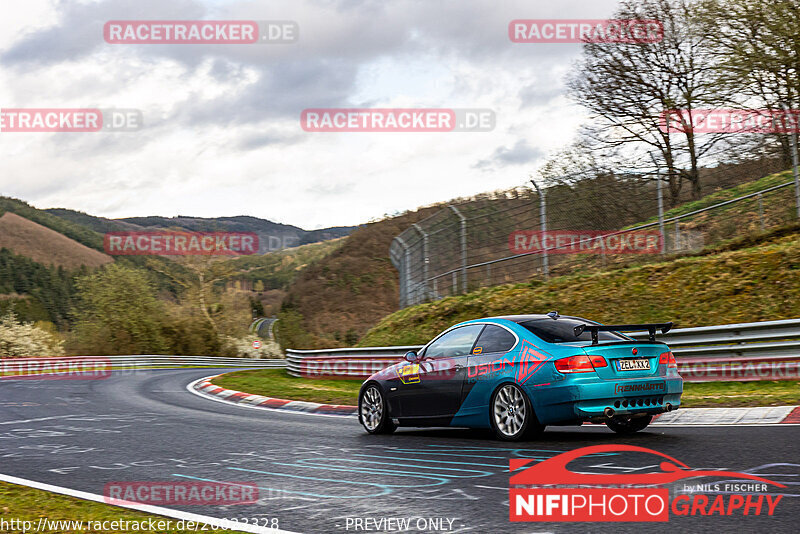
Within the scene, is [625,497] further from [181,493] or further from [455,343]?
[455,343]

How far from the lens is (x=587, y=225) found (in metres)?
20.6

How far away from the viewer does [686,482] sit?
5.72 m

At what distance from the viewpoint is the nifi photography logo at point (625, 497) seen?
4945 mm

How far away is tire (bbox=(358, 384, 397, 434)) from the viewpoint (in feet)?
34.2

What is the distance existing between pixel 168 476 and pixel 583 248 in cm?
1607

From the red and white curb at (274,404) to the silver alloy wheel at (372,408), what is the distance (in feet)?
9.09

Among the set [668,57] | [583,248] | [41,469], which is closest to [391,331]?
[583,248]

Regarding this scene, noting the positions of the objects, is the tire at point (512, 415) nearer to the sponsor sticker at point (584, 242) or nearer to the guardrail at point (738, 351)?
the guardrail at point (738, 351)

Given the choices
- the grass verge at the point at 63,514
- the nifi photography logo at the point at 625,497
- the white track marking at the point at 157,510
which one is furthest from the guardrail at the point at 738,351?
the grass verge at the point at 63,514

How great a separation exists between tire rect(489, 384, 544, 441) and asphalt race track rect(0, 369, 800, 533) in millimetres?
156

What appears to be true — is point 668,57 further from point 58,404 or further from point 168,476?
point 168,476

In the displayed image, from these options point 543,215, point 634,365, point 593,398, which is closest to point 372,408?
point 593,398

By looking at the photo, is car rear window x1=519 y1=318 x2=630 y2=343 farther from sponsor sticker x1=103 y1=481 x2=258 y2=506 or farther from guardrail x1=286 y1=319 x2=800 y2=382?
guardrail x1=286 y1=319 x2=800 y2=382

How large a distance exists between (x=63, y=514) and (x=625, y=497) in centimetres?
396
